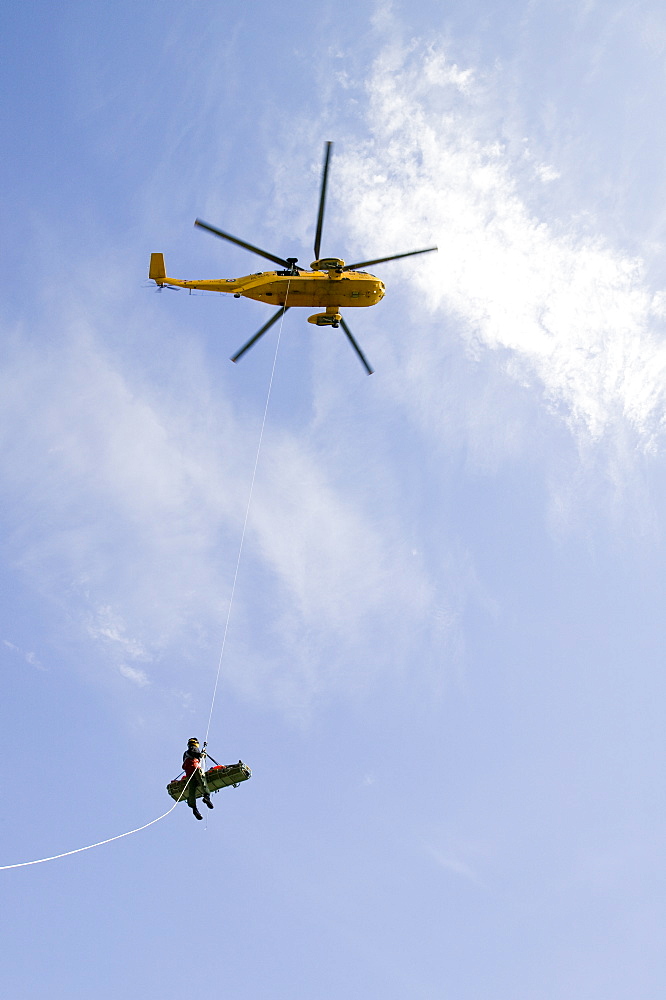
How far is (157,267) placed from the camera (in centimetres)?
2550

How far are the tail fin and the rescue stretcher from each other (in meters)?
16.8

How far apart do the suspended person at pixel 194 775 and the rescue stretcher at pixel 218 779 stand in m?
0.08

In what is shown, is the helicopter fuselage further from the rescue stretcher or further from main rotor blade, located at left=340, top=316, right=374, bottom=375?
the rescue stretcher

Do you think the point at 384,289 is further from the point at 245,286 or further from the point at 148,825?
the point at 148,825

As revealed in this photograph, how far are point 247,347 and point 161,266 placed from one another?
5.18 m

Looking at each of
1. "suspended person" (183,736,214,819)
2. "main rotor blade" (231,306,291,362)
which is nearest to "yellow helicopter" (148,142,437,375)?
"main rotor blade" (231,306,291,362)

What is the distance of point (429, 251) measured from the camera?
22750mm

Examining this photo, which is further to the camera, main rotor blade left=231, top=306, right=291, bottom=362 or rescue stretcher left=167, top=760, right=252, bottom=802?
main rotor blade left=231, top=306, right=291, bottom=362

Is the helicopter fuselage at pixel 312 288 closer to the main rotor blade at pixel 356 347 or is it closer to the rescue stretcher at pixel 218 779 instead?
the main rotor blade at pixel 356 347

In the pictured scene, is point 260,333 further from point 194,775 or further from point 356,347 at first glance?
point 194,775

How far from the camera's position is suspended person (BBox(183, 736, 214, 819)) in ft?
60.0

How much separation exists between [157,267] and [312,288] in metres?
6.16

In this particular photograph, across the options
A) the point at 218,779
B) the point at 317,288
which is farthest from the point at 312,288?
the point at 218,779

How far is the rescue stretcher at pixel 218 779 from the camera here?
1822cm
